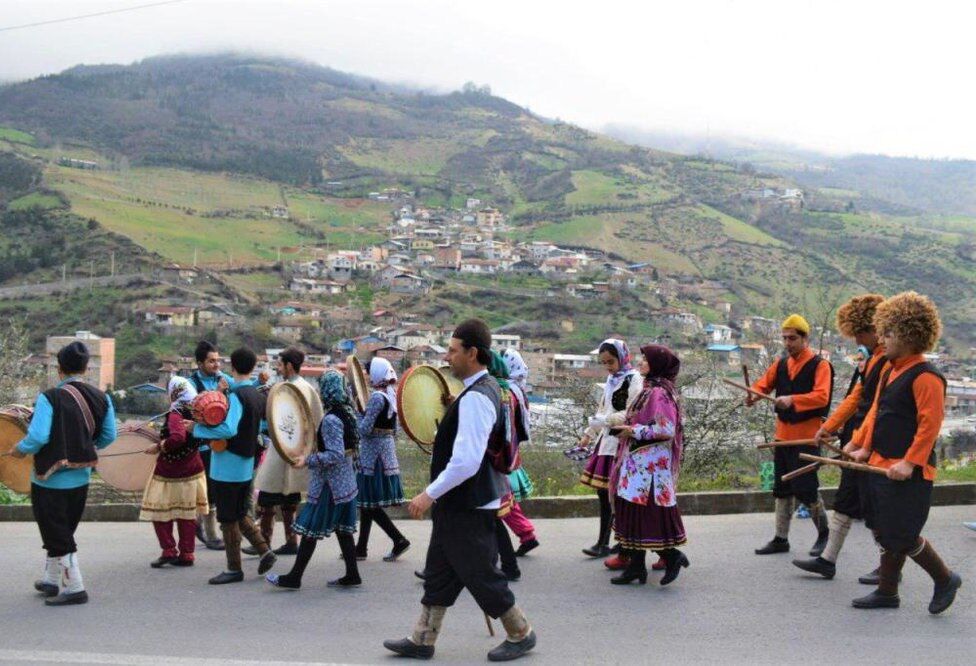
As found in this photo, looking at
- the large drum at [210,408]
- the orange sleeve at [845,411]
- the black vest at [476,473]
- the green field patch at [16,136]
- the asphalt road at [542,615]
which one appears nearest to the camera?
the black vest at [476,473]

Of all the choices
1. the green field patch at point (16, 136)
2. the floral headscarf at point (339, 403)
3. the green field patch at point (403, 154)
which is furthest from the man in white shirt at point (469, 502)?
the green field patch at point (403, 154)

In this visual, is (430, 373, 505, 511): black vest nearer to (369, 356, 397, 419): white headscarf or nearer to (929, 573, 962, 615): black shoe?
(369, 356, 397, 419): white headscarf

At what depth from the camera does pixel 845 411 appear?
7352 millimetres

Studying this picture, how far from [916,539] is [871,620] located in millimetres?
559

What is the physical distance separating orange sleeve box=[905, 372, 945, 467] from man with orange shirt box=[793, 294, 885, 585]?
0.69 metres

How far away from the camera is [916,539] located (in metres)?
6.19

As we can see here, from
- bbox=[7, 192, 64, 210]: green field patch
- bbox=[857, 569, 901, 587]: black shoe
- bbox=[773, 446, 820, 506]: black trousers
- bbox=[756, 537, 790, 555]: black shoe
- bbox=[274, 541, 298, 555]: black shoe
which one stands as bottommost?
bbox=[274, 541, 298, 555]: black shoe

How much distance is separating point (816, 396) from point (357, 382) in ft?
11.4

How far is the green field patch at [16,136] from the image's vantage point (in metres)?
141

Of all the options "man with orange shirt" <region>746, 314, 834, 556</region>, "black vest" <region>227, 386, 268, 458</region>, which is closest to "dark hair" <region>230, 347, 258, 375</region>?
"black vest" <region>227, 386, 268, 458</region>

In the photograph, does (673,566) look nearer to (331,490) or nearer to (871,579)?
(871,579)

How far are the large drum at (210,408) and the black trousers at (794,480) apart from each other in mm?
4077

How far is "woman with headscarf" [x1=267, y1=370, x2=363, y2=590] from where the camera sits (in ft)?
23.5

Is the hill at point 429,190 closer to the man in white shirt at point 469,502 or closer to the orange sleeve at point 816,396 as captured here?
the orange sleeve at point 816,396
